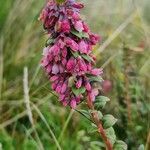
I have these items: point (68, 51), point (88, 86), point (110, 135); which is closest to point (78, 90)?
point (88, 86)

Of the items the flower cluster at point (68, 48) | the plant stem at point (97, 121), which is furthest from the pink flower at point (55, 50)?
the plant stem at point (97, 121)

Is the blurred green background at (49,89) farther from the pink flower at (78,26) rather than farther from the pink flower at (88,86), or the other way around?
the pink flower at (78,26)

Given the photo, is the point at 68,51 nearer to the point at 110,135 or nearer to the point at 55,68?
the point at 55,68

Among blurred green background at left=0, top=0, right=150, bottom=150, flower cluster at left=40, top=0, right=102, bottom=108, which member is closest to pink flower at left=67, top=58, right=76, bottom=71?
flower cluster at left=40, top=0, right=102, bottom=108

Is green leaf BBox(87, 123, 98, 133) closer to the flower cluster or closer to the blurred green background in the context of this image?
the flower cluster

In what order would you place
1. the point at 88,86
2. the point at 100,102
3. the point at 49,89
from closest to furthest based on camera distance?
the point at 88,86, the point at 100,102, the point at 49,89

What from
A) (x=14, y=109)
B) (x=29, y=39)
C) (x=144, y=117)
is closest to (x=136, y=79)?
(x=144, y=117)

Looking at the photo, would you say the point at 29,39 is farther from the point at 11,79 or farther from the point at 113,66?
the point at 113,66
